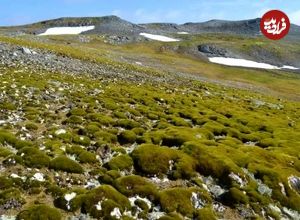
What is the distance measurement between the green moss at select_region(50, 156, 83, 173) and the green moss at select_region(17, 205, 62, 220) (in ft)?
14.4

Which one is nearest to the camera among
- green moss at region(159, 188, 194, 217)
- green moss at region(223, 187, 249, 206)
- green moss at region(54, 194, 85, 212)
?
green moss at region(54, 194, 85, 212)

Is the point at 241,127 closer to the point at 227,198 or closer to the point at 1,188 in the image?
the point at 227,198

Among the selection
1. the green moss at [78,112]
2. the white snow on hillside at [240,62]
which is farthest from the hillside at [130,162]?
the white snow on hillside at [240,62]

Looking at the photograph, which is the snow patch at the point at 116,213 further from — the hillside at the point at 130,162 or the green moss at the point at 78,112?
the green moss at the point at 78,112

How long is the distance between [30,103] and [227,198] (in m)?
18.2

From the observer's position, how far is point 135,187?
21.2 m

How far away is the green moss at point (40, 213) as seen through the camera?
55.3 feet

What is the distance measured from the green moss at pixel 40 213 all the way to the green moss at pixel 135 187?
13.7ft

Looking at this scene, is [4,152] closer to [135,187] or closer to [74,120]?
[135,187]

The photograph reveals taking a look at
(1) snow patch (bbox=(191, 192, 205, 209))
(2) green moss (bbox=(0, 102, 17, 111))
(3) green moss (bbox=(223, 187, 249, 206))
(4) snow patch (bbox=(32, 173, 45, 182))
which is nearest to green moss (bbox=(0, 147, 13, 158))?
(4) snow patch (bbox=(32, 173, 45, 182))

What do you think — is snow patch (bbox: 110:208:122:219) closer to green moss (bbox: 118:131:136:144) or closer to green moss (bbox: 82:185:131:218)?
green moss (bbox: 82:185:131:218)

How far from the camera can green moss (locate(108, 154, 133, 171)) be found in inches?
923

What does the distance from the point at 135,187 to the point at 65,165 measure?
3.82 metres

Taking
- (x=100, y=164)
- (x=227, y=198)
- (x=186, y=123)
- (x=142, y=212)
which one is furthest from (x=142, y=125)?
(x=142, y=212)
